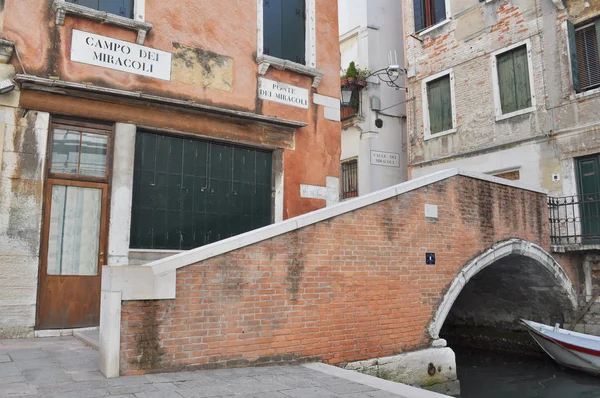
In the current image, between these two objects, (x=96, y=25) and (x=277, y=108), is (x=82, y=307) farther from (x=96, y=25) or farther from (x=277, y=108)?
(x=277, y=108)

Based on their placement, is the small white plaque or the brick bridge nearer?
the brick bridge

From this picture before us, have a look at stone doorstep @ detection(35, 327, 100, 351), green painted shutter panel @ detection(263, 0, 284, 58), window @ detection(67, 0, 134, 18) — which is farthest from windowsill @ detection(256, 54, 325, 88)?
stone doorstep @ detection(35, 327, 100, 351)

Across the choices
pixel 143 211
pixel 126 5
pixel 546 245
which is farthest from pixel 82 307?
pixel 546 245

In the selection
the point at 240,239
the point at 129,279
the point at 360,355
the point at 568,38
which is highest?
the point at 568,38

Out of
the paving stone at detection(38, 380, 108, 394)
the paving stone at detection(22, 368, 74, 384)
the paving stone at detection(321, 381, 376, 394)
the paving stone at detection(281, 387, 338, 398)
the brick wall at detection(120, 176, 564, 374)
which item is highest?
the brick wall at detection(120, 176, 564, 374)

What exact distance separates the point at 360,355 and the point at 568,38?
8.31m

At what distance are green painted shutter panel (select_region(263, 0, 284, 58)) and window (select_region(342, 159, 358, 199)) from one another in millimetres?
7192

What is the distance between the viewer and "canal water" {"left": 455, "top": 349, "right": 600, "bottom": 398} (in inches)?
322

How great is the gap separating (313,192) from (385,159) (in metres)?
7.12

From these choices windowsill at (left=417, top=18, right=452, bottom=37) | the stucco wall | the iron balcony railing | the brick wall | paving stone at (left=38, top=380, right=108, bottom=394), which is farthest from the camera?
windowsill at (left=417, top=18, right=452, bottom=37)

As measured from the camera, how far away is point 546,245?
925cm

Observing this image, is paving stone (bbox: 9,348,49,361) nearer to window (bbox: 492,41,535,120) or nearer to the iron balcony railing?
the iron balcony railing

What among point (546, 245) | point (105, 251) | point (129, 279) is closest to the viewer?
point (129, 279)

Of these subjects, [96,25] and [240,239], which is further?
[96,25]
